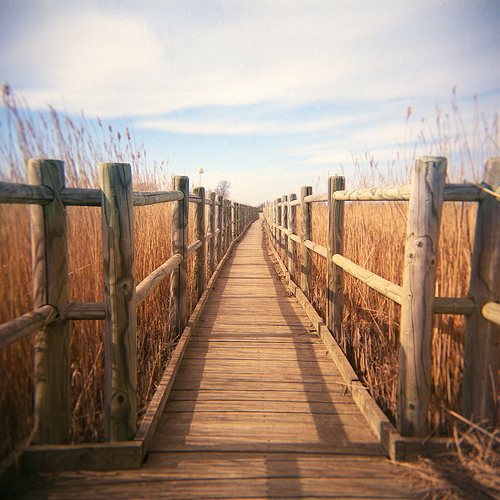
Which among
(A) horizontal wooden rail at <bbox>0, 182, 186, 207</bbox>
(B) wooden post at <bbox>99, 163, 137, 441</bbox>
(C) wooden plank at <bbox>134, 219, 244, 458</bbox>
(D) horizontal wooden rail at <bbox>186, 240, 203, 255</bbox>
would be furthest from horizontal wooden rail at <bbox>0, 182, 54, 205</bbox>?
(D) horizontal wooden rail at <bbox>186, 240, 203, 255</bbox>

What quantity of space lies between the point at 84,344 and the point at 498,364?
184 centimetres

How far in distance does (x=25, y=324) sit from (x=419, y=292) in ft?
4.94

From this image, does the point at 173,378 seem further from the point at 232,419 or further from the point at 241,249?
the point at 241,249

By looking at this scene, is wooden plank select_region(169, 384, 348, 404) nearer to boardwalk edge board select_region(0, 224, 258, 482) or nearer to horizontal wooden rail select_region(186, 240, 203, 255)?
boardwalk edge board select_region(0, 224, 258, 482)

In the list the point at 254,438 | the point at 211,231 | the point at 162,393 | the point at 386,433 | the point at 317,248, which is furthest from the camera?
the point at 211,231

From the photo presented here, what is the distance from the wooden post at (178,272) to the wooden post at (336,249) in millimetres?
1143

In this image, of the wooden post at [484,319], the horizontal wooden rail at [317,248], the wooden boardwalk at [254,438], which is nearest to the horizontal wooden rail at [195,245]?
the wooden boardwalk at [254,438]

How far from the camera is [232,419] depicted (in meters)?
1.93

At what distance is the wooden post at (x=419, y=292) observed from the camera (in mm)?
1524

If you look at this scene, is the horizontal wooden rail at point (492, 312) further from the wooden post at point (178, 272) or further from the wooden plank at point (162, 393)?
the wooden post at point (178, 272)

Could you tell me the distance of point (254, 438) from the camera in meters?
1.77

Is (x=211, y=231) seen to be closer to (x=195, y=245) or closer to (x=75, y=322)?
(x=195, y=245)

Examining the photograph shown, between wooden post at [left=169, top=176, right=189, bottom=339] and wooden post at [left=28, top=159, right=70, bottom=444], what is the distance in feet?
4.38

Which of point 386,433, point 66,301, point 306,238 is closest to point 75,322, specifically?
point 66,301
